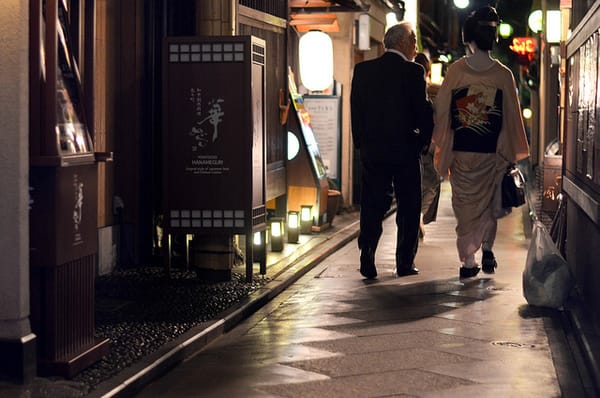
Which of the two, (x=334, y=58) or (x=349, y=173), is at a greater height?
(x=334, y=58)

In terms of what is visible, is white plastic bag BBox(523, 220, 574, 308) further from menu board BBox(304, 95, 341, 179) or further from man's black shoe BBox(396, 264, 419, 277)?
menu board BBox(304, 95, 341, 179)

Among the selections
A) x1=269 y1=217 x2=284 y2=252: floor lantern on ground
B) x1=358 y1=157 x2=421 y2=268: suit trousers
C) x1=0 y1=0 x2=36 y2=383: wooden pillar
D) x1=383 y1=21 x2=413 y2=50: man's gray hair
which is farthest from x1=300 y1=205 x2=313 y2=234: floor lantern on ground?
x1=0 y1=0 x2=36 y2=383: wooden pillar

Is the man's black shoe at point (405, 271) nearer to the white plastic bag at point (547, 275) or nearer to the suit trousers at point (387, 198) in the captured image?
the suit trousers at point (387, 198)

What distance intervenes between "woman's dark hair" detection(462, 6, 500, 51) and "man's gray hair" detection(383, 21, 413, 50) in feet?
1.92

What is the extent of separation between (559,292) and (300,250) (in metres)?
4.86

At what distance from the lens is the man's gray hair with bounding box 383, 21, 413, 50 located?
11.5 meters

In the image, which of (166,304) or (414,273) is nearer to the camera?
(166,304)

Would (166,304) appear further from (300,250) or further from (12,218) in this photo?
(300,250)

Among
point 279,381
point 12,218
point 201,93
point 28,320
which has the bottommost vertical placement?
point 279,381

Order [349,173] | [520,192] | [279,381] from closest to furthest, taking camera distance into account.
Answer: [279,381] < [520,192] < [349,173]

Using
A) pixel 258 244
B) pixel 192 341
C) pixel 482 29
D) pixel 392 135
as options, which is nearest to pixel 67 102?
pixel 192 341

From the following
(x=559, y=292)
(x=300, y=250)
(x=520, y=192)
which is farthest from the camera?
(x=300, y=250)

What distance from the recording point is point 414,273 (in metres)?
11.9

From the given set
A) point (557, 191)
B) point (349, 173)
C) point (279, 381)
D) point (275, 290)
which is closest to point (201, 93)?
point (275, 290)
